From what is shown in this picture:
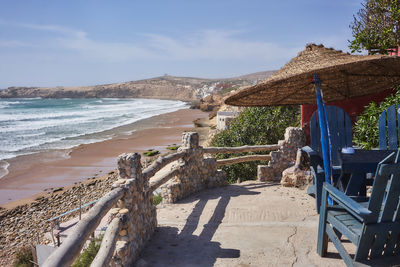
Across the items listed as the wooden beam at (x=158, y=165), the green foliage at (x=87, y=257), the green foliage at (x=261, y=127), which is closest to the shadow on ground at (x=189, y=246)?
the wooden beam at (x=158, y=165)

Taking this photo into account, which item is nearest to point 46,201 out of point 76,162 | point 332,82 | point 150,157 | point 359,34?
point 76,162

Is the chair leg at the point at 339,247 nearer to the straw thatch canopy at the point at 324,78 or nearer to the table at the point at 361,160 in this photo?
the table at the point at 361,160

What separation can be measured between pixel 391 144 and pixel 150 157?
13201 millimetres

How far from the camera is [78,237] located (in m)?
2.43

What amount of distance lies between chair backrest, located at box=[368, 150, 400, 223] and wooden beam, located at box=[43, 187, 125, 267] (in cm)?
208

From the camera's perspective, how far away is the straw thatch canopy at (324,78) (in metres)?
4.11

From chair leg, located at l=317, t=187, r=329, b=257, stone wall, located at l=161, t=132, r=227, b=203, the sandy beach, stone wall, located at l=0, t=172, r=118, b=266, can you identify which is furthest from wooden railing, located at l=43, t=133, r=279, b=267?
the sandy beach

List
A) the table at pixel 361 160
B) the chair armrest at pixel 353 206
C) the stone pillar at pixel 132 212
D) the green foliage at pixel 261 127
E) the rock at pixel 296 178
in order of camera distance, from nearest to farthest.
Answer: the chair armrest at pixel 353 206 < the stone pillar at pixel 132 212 < the table at pixel 361 160 < the rock at pixel 296 178 < the green foliage at pixel 261 127

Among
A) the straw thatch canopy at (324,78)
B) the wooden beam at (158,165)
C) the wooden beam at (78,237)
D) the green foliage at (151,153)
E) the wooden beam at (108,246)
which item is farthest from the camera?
the green foliage at (151,153)

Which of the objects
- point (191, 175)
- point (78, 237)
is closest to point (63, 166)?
point (191, 175)

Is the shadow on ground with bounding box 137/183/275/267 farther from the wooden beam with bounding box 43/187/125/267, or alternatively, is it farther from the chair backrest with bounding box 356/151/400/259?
the chair backrest with bounding box 356/151/400/259

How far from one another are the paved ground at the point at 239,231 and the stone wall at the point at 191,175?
0.20 meters

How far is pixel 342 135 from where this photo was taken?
4.59 m

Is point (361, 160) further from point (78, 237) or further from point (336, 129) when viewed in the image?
point (78, 237)
